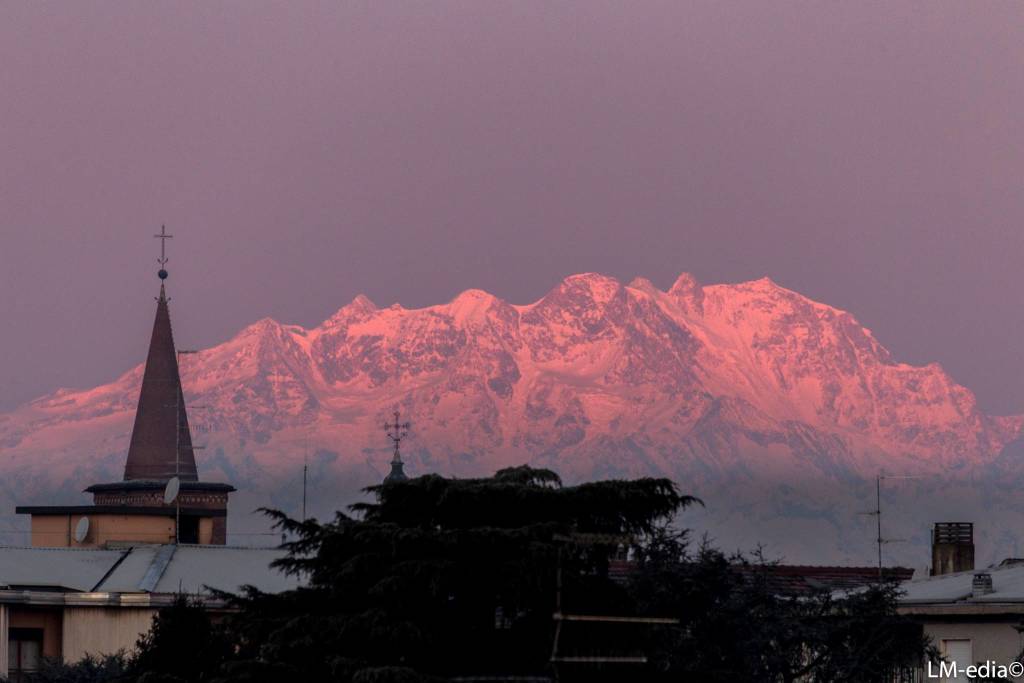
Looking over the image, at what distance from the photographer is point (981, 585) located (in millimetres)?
59688

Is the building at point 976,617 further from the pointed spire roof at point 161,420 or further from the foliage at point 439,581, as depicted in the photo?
Result: the pointed spire roof at point 161,420

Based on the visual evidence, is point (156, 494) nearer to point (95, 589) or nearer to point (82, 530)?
point (82, 530)

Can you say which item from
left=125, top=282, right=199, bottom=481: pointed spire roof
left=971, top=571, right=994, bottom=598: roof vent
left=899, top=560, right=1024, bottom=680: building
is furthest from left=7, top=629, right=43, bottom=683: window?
left=125, top=282, right=199, bottom=481: pointed spire roof

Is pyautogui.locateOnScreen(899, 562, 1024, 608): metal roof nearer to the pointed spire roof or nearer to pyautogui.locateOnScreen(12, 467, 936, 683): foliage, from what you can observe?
pyautogui.locateOnScreen(12, 467, 936, 683): foliage

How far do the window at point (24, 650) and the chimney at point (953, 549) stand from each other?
28.1m

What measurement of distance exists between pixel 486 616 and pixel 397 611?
5.99 feet

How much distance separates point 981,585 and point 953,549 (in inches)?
749

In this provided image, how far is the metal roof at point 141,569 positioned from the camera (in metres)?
78.1

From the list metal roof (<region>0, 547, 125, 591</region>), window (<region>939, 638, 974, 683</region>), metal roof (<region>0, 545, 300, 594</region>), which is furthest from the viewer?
metal roof (<region>0, 545, 300, 594</region>)

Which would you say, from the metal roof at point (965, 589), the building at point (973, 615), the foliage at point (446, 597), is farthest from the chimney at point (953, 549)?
the foliage at point (446, 597)

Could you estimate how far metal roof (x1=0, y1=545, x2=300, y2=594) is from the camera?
7806 centimetres

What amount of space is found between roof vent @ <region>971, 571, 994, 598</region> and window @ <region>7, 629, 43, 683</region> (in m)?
28.9

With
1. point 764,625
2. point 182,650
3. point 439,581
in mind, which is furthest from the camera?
point 764,625

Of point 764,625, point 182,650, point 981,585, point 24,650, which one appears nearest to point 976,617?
point 981,585
